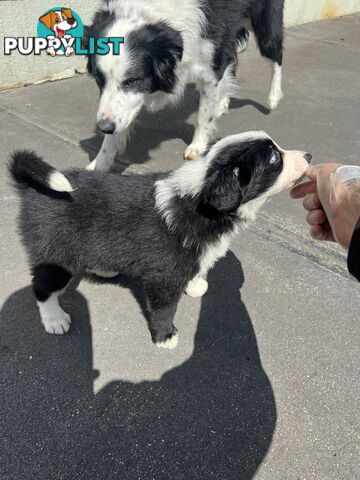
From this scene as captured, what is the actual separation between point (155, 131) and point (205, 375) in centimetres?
308

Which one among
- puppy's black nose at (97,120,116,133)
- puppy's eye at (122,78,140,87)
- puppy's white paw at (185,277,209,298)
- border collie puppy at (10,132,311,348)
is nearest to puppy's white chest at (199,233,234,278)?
border collie puppy at (10,132,311,348)

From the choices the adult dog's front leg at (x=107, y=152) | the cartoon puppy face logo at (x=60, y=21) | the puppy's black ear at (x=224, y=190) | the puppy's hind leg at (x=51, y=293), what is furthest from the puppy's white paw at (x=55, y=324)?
the cartoon puppy face logo at (x=60, y=21)

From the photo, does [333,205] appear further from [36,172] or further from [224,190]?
[36,172]

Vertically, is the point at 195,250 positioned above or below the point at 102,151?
above

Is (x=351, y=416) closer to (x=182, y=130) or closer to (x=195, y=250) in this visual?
(x=195, y=250)

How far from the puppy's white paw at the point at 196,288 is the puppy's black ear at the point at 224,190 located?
2.51 feet

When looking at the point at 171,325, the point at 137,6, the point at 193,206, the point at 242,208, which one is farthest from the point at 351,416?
the point at 137,6

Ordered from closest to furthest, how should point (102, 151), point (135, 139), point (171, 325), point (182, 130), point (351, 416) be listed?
point (351, 416), point (171, 325), point (102, 151), point (135, 139), point (182, 130)

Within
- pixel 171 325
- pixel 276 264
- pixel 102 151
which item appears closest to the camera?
pixel 171 325

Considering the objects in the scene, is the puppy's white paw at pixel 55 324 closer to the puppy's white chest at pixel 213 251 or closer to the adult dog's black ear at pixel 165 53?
the puppy's white chest at pixel 213 251

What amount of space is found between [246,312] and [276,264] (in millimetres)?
510

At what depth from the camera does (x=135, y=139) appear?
441 cm

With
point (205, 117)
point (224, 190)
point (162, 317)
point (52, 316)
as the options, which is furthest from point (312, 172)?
point (205, 117)

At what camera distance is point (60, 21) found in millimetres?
5441
